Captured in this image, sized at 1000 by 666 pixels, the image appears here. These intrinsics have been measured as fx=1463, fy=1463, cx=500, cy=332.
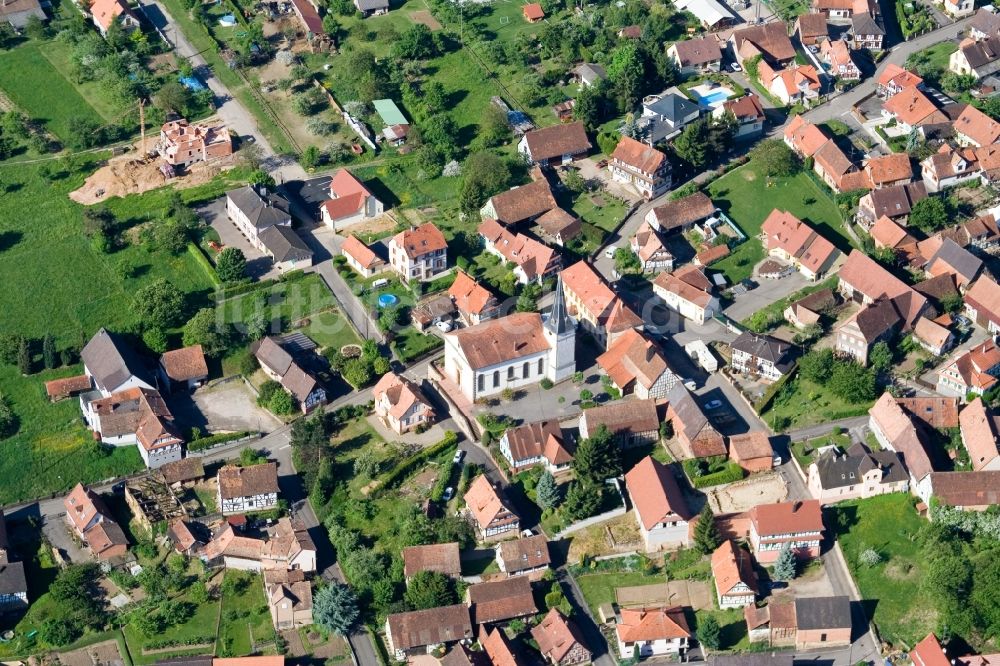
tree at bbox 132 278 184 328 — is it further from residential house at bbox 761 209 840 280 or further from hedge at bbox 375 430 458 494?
residential house at bbox 761 209 840 280

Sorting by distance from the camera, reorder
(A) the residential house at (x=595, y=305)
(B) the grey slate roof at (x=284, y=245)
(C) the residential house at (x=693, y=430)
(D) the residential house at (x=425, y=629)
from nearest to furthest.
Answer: (D) the residential house at (x=425, y=629)
(C) the residential house at (x=693, y=430)
(A) the residential house at (x=595, y=305)
(B) the grey slate roof at (x=284, y=245)

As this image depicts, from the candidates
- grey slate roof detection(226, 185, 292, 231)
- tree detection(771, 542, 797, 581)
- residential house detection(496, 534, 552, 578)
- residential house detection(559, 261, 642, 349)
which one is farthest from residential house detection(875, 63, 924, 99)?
residential house detection(496, 534, 552, 578)

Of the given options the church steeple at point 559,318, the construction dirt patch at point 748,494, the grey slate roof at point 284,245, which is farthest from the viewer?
the grey slate roof at point 284,245

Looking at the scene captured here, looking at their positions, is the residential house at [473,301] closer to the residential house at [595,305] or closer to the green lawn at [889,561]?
the residential house at [595,305]

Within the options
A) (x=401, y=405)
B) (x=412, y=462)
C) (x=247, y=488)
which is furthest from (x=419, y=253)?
(x=247, y=488)

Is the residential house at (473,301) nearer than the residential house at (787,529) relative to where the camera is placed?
No

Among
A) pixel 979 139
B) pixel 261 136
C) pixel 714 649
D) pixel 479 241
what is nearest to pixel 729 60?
pixel 979 139

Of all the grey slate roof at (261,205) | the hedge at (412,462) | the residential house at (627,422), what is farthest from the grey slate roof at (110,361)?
the residential house at (627,422)
